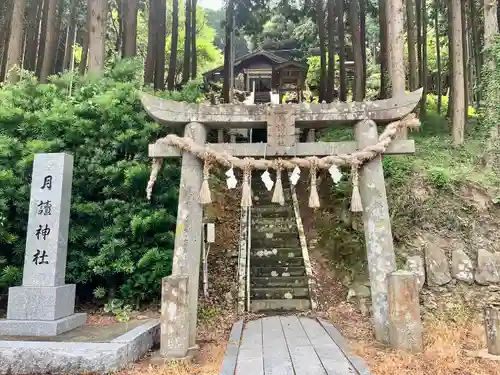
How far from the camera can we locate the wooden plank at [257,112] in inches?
232

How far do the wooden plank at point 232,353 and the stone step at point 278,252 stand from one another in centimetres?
288

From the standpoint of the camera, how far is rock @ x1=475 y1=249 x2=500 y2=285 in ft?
23.9

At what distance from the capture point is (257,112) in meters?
5.95

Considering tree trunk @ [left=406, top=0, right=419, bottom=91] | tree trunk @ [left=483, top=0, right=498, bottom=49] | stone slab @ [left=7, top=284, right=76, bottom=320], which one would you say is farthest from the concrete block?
tree trunk @ [left=406, top=0, right=419, bottom=91]

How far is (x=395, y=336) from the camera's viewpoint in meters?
5.08

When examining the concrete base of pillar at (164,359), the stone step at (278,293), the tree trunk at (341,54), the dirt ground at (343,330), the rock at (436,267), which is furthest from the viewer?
the tree trunk at (341,54)

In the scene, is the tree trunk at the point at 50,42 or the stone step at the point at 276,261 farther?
the tree trunk at the point at 50,42

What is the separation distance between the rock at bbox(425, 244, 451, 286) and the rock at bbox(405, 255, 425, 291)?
0.09 meters

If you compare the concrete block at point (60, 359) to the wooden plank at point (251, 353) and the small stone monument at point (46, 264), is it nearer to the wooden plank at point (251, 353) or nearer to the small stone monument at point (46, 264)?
the small stone monument at point (46, 264)

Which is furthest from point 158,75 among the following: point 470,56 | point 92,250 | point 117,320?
point 470,56

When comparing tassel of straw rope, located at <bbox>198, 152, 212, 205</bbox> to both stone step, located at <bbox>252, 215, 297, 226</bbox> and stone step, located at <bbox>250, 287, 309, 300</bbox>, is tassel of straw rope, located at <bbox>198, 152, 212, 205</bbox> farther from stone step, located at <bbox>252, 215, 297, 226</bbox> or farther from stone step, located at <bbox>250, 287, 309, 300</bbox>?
stone step, located at <bbox>252, 215, 297, 226</bbox>

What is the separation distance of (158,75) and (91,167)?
314 inches

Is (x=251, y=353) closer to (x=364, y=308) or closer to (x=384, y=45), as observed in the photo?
(x=364, y=308)

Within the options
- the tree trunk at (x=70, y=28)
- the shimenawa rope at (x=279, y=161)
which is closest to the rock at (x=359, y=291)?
the shimenawa rope at (x=279, y=161)
